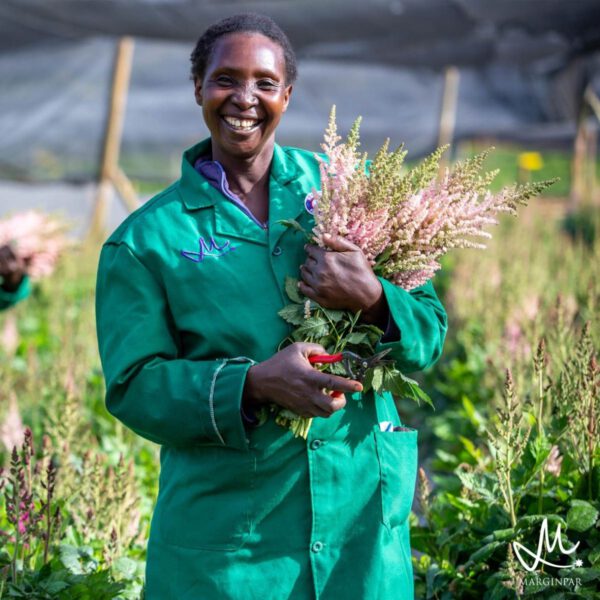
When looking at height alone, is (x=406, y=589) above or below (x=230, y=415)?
below

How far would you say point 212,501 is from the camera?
2105mm

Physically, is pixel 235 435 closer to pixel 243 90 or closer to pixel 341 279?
pixel 341 279

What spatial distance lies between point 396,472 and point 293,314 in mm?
449

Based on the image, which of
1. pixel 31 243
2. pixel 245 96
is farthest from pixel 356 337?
pixel 31 243

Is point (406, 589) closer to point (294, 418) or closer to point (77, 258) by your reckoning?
point (294, 418)

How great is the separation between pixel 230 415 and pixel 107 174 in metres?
7.88

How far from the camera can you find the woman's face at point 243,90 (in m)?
2.15

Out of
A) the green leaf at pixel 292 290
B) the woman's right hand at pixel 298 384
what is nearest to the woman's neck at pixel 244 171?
the green leaf at pixel 292 290

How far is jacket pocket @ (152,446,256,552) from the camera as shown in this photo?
2.08 metres

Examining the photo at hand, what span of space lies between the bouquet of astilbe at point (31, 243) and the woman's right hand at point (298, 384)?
212 cm

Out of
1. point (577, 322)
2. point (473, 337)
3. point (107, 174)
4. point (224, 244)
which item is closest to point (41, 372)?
point (473, 337)

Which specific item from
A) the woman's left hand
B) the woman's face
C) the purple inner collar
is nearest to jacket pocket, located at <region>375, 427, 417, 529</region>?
the woman's left hand

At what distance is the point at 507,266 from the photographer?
20.8ft

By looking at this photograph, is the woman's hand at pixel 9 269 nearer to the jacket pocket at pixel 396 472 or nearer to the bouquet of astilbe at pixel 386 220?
the bouquet of astilbe at pixel 386 220
